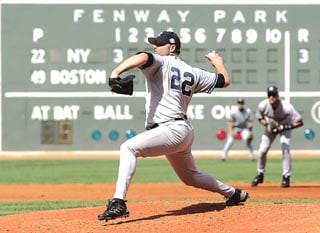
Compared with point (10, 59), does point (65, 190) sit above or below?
below

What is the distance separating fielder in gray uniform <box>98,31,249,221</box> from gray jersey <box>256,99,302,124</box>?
6.13 m

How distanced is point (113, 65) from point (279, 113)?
13.2m

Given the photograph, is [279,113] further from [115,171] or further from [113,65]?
[113,65]

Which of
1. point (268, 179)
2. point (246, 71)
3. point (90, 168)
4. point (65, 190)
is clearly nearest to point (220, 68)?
point (65, 190)

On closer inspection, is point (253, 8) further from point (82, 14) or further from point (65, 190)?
point (65, 190)

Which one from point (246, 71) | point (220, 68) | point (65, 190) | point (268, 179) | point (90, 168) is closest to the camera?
point (220, 68)

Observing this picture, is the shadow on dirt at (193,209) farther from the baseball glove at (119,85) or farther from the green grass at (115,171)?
the green grass at (115,171)

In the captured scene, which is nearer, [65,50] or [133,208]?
[133,208]

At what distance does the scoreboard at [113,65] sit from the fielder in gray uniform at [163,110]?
747 inches

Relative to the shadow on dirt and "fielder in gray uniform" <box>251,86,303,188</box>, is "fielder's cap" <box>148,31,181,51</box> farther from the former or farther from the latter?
"fielder in gray uniform" <box>251,86,303,188</box>

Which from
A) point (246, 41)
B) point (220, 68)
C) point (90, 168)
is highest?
point (246, 41)

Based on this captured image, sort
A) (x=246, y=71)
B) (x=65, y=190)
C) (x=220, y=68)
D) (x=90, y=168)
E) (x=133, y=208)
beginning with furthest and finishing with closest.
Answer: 1. (x=246, y=71)
2. (x=90, y=168)
3. (x=65, y=190)
4. (x=133, y=208)
5. (x=220, y=68)

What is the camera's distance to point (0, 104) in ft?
92.8

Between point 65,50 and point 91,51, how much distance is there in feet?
2.55
